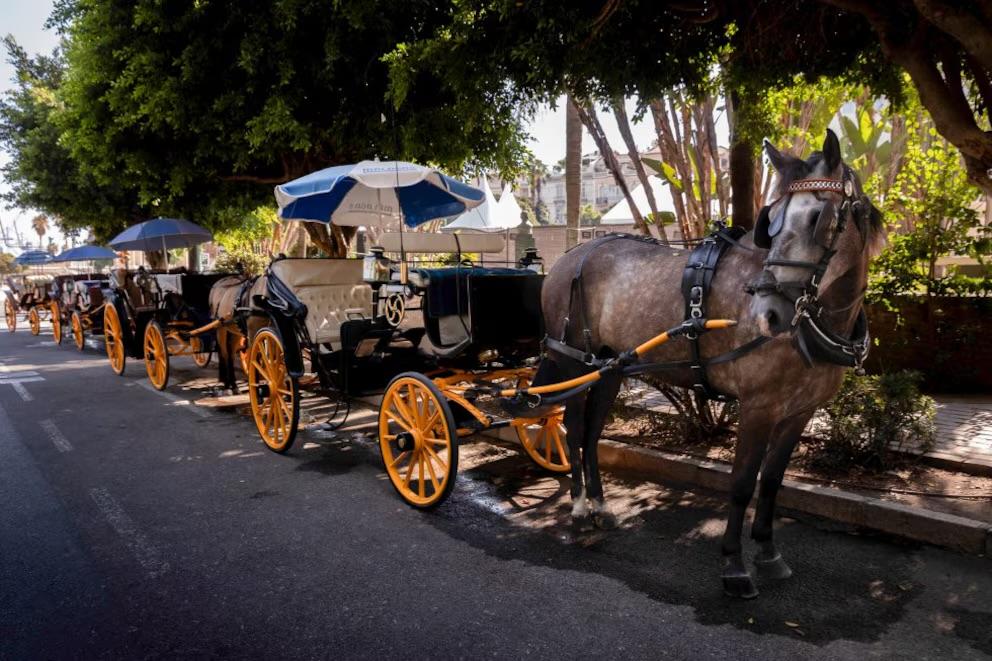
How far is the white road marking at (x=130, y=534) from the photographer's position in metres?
4.05

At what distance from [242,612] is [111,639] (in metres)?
0.59

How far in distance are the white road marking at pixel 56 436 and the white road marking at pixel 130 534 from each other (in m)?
1.72

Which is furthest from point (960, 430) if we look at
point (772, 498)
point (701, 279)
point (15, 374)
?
point (15, 374)

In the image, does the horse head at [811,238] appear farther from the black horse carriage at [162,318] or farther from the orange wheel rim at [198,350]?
the orange wheel rim at [198,350]

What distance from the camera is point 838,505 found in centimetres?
450

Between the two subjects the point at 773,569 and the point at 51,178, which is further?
the point at 51,178

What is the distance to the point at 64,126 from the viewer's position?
481 inches

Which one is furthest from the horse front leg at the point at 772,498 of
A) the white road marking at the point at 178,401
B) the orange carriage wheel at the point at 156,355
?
the orange carriage wheel at the point at 156,355

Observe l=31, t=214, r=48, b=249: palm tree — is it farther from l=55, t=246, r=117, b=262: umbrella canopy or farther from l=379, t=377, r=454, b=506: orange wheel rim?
l=379, t=377, r=454, b=506: orange wheel rim

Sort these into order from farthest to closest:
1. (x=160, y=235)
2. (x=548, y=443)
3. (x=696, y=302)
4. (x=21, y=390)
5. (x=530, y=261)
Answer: (x=160, y=235), (x=21, y=390), (x=530, y=261), (x=548, y=443), (x=696, y=302)

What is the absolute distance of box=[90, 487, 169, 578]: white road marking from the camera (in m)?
4.05

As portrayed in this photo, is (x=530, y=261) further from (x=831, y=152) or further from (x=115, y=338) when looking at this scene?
(x=115, y=338)

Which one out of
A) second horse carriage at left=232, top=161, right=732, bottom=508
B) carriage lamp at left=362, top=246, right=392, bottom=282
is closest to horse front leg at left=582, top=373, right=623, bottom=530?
second horse carriage at left=232, top=161, right=732, bottom=508

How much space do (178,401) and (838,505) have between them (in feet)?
26.2
